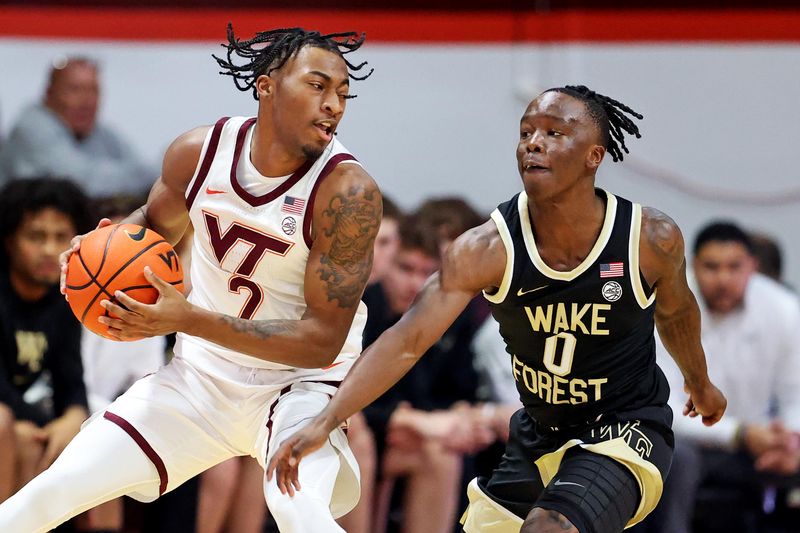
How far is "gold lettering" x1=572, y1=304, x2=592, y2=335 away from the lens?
4328 millimetres

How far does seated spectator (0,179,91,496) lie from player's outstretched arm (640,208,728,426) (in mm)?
3112

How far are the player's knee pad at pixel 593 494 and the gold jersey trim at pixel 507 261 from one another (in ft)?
2.07

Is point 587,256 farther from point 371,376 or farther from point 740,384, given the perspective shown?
point 740,384

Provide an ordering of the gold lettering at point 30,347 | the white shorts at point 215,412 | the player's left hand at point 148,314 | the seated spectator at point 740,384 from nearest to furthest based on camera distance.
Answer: the player's left hand at point 148,314
the white shorts at point 215,412
the gold lettering at point 30,347
the seated spectator at point 740,384

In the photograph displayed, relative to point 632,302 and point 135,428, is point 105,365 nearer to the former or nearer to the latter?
point 135,428

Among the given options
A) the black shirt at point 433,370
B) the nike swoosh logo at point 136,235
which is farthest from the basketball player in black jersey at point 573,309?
the black shirt at point 433,370

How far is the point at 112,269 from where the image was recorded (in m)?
4.11

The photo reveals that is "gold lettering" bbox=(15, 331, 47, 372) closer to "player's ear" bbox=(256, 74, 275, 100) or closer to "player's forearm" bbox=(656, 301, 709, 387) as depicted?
"player's ear" bbox=(256, 74, 275, 100)

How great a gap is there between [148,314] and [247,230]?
1.88 ft

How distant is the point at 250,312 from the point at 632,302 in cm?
138

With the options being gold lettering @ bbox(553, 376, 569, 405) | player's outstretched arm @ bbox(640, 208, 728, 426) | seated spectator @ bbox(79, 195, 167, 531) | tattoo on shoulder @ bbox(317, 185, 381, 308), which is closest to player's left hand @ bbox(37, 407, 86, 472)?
seated spectator @ bbox(79, 195, 167, 531)

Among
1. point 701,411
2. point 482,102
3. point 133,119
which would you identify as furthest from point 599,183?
point 701,411

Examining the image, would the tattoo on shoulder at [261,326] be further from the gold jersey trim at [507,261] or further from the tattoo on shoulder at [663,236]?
the tattoo on shoulder at [663,236]

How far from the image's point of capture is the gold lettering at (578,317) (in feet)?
14.2
